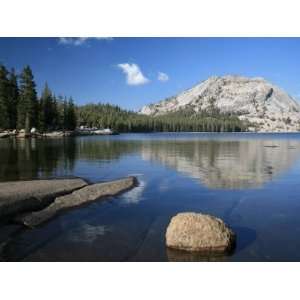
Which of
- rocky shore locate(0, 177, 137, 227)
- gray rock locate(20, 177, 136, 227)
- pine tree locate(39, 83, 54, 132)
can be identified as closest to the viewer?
gray rock locate(20, 177, 136, 227)

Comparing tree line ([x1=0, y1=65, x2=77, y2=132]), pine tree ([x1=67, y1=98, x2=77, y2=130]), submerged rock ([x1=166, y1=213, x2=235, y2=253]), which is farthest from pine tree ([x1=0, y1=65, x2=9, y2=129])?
submerged rock ([x1=166, y1=213, x2=235, y2=253])

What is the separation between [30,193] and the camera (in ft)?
50.6

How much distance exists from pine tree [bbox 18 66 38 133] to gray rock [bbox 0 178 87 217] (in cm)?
5989

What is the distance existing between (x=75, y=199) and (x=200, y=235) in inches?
278

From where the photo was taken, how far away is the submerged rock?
962 centimetres

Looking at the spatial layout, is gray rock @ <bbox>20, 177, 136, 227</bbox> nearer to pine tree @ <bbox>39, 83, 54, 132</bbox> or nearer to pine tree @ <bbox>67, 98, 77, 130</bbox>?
pine tree @ <bbox>39, 83, 54, 132</bbox>

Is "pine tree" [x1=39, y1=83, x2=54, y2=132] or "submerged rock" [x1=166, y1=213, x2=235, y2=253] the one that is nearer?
"submerged rock" [x1=166, y1=213, x2=235, y2=253]

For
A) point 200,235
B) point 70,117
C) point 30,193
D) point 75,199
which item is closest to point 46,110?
point 70,117

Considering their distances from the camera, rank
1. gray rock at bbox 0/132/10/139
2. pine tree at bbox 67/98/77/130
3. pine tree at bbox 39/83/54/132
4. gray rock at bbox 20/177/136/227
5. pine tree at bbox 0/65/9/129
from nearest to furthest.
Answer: gray rock at bbox 20/177/136/227 < gray rock at bbox 0/132/10/139 < pine tree at bbox 0/65/9/129 < pine tree at bbox 39/83/54/132 < pine tree at bbox 67/98/77/130

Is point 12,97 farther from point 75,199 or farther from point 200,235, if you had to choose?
point 200,235

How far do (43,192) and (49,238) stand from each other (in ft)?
18.2

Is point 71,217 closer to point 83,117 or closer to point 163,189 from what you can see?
point 163,189

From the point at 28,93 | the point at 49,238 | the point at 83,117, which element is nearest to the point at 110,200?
the point at 49,238

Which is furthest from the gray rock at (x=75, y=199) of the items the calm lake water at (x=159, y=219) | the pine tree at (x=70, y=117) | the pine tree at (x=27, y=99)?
the pine tree at (x=70, y=117)
